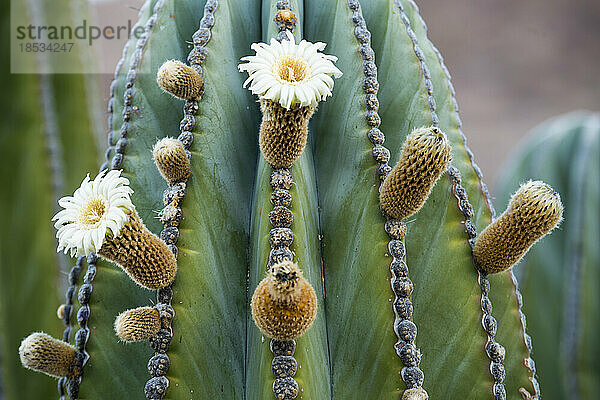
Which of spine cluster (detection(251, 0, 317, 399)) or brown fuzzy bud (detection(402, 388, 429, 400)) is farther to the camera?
brown fuzzy bud (detection(402, 388, 429, 400))

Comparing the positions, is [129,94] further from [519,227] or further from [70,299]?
[519,227]

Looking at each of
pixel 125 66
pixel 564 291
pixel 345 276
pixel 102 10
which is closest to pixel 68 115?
pixel 125 66

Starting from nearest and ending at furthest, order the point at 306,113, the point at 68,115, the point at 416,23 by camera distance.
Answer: the point at 306,113
the point at 416,23
the point at 68,115

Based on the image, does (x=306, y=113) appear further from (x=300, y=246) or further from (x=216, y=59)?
(x=216, y=59)

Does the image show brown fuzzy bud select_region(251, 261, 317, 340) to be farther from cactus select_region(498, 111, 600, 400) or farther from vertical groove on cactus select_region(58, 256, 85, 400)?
cactus select_region(498, 111, 600, 400)

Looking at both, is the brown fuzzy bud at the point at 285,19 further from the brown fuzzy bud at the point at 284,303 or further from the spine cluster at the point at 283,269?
the brown fuzzy bud at the point at 284,303

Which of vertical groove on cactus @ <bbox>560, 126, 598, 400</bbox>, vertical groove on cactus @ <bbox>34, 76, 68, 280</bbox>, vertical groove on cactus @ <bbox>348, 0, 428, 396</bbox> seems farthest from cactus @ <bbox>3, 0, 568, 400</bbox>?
vertical groove on cactus @ <bbox>560, 126, 598, 400</bbox>

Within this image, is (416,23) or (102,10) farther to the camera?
(102,10)
